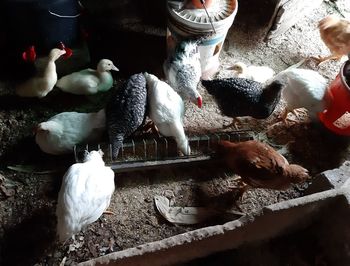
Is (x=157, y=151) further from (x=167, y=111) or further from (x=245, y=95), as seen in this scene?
(x=245, y=95)

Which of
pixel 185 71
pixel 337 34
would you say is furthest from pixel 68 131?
pixel 337 34

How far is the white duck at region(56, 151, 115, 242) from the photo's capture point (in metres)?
2.05

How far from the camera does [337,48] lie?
3.05 metres

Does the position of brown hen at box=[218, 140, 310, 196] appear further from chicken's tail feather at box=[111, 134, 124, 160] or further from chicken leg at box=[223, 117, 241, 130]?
chicken's tail feather at box=[111, 134, 124, 160]

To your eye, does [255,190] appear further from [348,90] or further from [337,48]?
[337,48]

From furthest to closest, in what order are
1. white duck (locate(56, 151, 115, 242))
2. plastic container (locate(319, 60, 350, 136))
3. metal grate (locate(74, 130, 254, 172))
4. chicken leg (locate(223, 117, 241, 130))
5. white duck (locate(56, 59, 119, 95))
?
chicken leg (locate(223, 117, 241, 130))
white duck (locate(56, 59, 119, 95))
plastic container (locate(319, 60, 350, 136))
metal grate (locate(74, 130, 254, 172))
white duck (locate(56, 151, 115, 242))

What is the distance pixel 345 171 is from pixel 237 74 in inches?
38.1

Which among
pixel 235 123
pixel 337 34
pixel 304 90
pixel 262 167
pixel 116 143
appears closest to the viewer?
pixel 262 167

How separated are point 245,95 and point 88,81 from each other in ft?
3.28

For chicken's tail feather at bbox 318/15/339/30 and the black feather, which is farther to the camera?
chicken's tail feather at bbox 318/15/339/30

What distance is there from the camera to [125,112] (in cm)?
239

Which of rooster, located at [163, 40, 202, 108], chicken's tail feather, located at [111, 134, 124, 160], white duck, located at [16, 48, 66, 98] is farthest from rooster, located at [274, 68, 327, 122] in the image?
white duck, located at [16, 48, 66, 98]

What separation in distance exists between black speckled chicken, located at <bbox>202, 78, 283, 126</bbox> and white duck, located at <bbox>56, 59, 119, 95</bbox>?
0.65 metres

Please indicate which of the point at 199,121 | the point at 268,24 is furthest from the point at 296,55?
the point at 199,121
